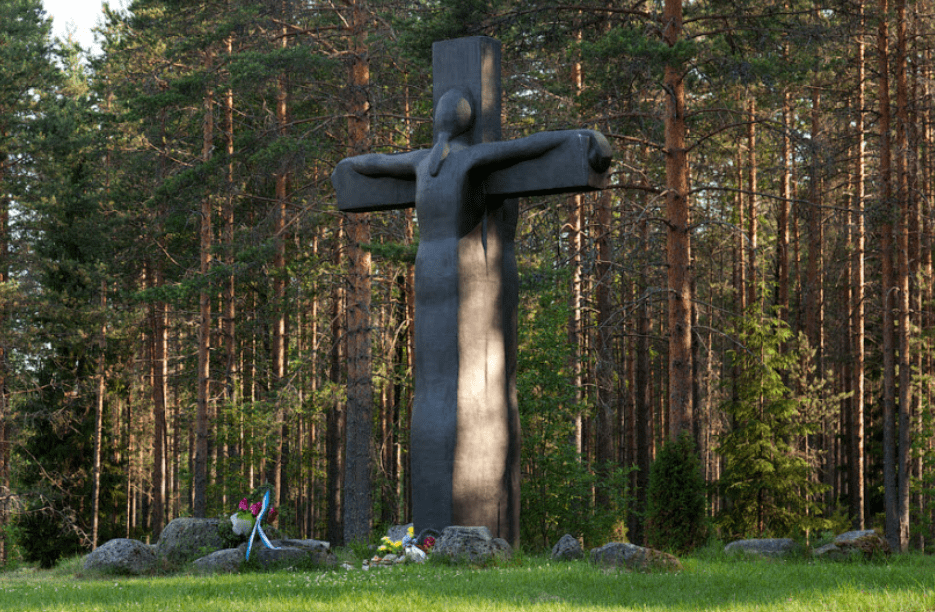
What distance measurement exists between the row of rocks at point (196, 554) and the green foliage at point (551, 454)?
5.03 metres

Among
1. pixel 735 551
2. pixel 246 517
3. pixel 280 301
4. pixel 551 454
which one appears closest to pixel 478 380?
pixel 246 517

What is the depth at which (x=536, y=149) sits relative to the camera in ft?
30.5

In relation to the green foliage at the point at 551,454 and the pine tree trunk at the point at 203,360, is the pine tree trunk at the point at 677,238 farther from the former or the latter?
the pine tree trunk at the point at 203,360

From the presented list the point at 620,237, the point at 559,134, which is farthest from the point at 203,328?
the point at 559,134

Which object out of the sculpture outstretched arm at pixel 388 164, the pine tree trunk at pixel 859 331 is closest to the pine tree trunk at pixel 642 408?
the pine tree trunk at pixel 859 331

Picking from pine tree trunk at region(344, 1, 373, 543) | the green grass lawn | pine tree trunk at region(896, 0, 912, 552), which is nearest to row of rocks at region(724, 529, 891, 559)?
the green grass lawn

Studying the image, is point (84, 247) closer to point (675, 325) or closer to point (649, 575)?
point (675, 325)

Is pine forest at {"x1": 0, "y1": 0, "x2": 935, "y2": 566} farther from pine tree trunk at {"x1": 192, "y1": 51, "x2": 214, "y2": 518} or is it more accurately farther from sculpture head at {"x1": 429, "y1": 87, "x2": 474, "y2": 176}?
sculpture head at {"x1": 429, "y1": 87, "x2": 474, "y2": 176}

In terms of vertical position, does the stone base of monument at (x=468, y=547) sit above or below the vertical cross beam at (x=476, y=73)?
Answer: below

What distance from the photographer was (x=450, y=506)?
30.0 ft

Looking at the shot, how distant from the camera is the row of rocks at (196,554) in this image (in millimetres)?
9234

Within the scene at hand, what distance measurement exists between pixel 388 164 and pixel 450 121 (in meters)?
0.91

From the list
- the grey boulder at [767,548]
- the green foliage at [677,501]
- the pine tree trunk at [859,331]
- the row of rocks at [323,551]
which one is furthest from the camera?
the pine tree trunk at [859,331]

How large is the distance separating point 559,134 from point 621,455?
61.4ft
